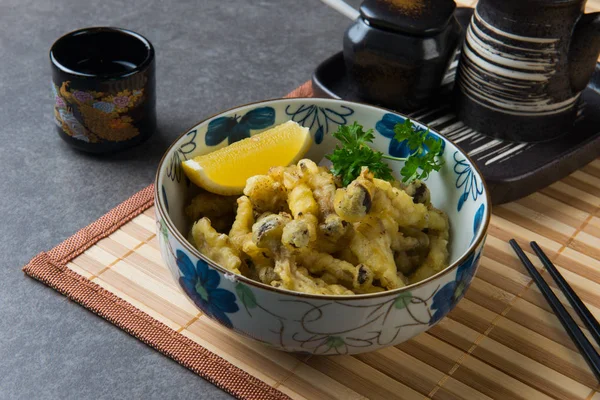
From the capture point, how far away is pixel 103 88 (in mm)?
1395

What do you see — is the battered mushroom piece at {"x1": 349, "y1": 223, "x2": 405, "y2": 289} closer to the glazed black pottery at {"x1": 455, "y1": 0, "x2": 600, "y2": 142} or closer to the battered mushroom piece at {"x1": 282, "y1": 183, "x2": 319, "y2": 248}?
the battered mushroom piece at {"x1": 282, "y1": 183, "x2": 319, "y2": 248}

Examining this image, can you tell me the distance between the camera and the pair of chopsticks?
3.51 feet

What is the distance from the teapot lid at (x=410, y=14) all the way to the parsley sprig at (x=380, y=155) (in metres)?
0.32

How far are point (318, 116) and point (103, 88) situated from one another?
409mm

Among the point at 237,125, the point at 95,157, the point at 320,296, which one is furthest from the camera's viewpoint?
the point at 95,157

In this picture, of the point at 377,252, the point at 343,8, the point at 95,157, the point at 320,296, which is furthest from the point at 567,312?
the point at 95,157

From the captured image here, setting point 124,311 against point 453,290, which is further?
point 124,311

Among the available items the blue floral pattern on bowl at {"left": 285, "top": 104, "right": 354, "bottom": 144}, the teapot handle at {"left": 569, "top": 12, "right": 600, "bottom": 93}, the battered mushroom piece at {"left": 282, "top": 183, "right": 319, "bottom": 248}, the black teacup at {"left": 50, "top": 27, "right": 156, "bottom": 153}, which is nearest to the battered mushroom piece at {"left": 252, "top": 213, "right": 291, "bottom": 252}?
the battered mushroom piece at {"left": 282, "top": 183, "right": 319, "bottom": 248}

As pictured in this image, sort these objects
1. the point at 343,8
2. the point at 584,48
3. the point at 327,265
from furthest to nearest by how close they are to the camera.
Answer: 1. the point at 343,8
2. the point at 584,48
3. the point at 327,265

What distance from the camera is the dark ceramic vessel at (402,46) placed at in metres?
1.44

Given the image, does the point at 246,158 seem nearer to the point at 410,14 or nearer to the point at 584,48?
the point at 410,14

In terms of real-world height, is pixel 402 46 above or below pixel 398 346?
above

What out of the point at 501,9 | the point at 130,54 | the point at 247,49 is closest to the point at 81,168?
the point at 130,54

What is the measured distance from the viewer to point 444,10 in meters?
1.46
